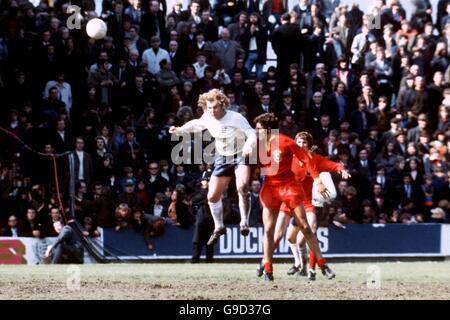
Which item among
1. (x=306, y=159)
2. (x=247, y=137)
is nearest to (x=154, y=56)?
(x=247, y=137)

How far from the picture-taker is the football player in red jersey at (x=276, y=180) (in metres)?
16.2

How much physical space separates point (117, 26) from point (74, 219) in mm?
4730

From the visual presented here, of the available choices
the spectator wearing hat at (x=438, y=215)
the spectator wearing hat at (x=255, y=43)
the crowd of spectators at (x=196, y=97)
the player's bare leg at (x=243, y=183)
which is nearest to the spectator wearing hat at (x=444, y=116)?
the crowd of spectators at (x=196, y=97)

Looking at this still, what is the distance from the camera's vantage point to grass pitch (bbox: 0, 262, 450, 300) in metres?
15.2

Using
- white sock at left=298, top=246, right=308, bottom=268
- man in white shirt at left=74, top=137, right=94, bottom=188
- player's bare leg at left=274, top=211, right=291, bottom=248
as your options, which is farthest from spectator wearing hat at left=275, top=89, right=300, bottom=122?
player's bare leg at left=274, top=211, right=291, bottom=248

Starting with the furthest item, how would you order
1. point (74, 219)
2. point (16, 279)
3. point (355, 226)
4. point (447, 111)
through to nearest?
1. point (447, 111)
2. point (355, 226)
3. point (74, 219)
4. point (16, 279)

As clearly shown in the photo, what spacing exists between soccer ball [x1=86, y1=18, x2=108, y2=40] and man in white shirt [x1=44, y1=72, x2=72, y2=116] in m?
1.10

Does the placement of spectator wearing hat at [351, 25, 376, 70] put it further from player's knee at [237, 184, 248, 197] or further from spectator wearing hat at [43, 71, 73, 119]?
player's knee at [237, 184, 248, 197]

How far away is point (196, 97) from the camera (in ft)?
83.7

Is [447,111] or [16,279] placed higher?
[447,111]

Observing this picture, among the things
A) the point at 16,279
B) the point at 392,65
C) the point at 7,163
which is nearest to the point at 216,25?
the point at 392,65

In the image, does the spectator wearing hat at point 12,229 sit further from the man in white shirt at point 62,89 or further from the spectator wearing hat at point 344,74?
the spectator wearing hat at point 344,74

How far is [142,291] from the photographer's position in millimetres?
15656

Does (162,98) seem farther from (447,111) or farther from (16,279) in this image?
(16,279)
